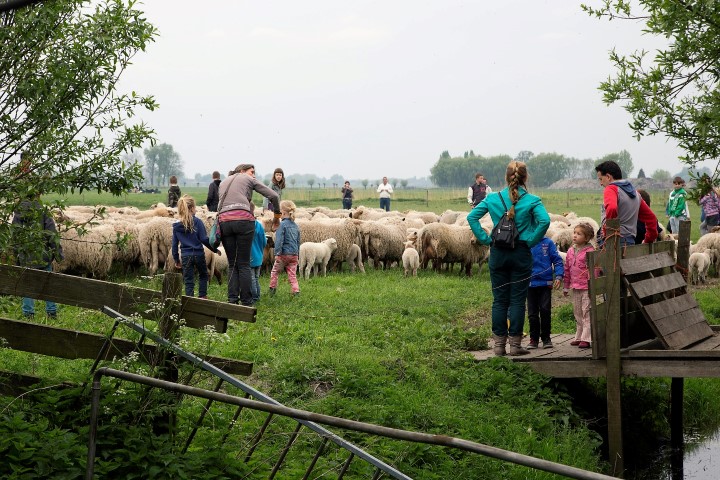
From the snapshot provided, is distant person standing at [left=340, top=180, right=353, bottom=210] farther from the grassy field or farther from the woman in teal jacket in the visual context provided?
the woman in teal jacket

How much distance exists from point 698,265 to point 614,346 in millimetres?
10416

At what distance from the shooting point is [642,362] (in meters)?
9.26

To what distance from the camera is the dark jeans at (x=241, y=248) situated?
1196 cm

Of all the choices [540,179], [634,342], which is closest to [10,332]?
[634,342]

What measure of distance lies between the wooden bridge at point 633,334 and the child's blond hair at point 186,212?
480 centimetres

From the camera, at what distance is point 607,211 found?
31.4 ft

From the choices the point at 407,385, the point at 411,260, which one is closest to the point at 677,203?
the point at 411,260

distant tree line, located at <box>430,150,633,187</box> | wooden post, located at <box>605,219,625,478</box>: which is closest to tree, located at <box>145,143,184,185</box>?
distant tree line, located at <box>430,150,633,187</box>

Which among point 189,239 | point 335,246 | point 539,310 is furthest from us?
point 335,246

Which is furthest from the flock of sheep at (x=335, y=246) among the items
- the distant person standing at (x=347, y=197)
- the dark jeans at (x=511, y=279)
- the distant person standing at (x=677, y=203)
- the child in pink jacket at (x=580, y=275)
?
the distant person standing at (x=347, y=197)

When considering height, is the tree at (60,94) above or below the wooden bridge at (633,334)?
above

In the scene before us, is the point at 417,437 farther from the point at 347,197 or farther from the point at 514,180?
the point at 347,197

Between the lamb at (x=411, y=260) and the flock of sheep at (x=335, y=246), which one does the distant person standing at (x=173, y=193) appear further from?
the lamb at (x=411, y=260)

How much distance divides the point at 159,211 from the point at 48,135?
1627cm
